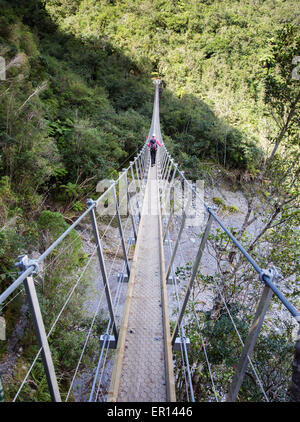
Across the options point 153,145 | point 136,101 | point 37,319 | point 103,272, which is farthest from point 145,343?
point 136,101

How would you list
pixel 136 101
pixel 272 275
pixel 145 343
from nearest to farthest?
pixel 272 275 < pixel 145 343 < pixel 136 101

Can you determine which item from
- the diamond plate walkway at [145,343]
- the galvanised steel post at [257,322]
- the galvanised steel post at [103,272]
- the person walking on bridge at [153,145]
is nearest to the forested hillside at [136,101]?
the person walking on bridge at [153,145]

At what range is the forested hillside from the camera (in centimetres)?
295

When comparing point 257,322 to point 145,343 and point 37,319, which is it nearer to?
point 37,319

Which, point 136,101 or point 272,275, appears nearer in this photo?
point 272,275

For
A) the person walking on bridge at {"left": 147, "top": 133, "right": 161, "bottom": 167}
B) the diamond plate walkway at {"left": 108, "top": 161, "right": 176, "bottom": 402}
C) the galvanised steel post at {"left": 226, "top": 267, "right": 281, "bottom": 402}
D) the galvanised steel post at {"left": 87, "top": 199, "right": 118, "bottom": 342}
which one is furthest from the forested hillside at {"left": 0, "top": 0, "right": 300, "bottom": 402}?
the galvanised steel post at {"left": 226, "top": 267, "right": 281, "bottom": 402}

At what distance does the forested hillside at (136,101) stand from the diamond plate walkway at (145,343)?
1319 millimetres

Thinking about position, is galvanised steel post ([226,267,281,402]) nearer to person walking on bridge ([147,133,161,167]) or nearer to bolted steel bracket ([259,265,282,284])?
bolted steel bracket ([259,265,282,284])

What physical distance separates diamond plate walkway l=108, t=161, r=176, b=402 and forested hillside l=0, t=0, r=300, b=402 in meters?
1.32

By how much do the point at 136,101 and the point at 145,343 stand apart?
12588mm

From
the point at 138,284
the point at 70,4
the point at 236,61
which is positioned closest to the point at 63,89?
the point at 138,284

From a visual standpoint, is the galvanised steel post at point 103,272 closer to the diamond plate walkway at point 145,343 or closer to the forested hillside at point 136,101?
the diamond plate walkway at point 145,343

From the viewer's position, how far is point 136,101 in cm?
1217

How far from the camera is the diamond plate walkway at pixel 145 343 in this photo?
1111 mm
